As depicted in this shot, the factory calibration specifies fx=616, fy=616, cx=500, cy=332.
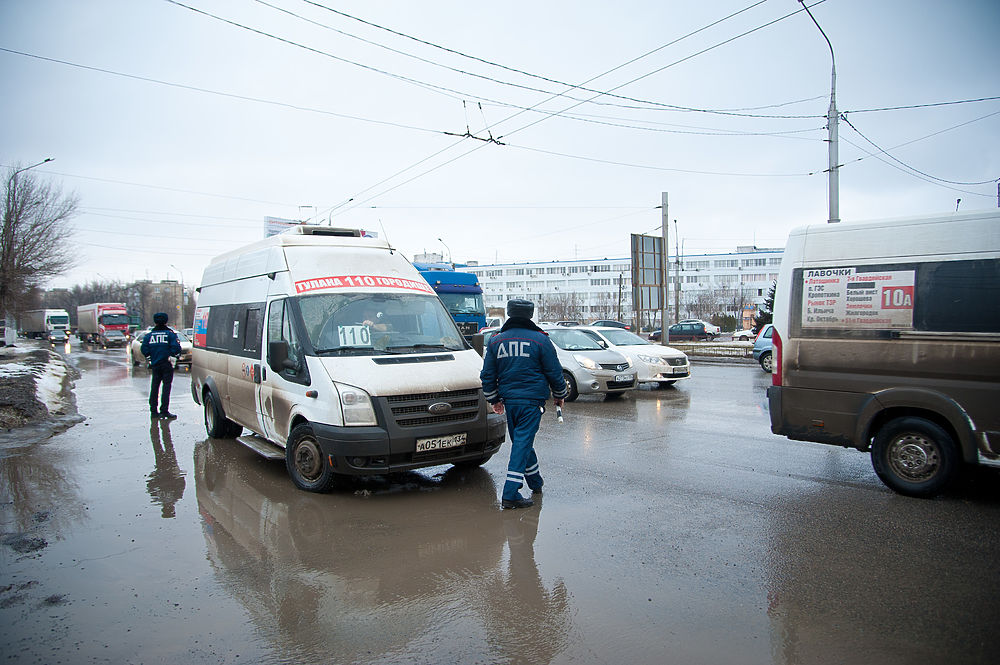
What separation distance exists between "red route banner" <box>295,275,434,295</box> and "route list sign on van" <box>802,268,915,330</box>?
431 centimetres

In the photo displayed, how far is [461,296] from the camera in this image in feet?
72.4

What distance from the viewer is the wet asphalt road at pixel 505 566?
3.44 meters

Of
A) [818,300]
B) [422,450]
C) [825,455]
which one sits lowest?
[825,455]

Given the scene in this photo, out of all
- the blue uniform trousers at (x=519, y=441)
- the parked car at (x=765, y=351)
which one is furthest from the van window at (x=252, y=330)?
the parked car at (x=765, y=351)

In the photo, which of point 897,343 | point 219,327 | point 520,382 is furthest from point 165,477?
point 897,343

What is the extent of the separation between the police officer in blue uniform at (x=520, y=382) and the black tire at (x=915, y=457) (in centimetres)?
323

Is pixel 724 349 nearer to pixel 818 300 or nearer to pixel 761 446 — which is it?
pixel 761 446

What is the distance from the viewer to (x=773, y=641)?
3.43 m

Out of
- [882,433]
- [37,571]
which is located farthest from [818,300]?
[37,571]

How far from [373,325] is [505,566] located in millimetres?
3243

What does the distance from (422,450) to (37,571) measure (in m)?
3.11

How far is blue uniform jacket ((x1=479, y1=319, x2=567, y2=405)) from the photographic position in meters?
5.87

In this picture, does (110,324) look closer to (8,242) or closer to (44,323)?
(8,242)

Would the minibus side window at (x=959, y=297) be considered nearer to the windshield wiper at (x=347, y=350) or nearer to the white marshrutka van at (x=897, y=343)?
the white marshrutka van at (x=897, y=343)
